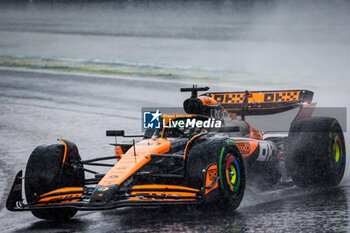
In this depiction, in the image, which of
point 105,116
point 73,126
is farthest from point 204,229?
point 105,116

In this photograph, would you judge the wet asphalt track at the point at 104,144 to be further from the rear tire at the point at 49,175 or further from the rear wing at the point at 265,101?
the rear wing at the point at 265,101

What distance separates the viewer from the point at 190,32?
34.1 meters

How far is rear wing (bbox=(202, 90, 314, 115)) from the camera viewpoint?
9.98 meters

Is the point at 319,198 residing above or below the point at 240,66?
below

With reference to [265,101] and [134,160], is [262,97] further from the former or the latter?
[134,160]

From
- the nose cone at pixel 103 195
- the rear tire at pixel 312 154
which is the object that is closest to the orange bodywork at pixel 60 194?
the nose cone at pixel 103 195

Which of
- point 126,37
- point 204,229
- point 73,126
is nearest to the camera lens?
point 204,229

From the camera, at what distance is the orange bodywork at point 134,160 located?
6.37m

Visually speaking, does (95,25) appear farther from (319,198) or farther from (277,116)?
(319,198)

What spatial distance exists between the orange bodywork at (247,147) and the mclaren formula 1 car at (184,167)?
0.05 feet

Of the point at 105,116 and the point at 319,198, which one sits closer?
the point at 319,198

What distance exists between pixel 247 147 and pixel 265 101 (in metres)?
2.41

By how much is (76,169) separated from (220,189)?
1.88m

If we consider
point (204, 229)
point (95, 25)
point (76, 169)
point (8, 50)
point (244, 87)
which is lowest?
point (204, 229)
